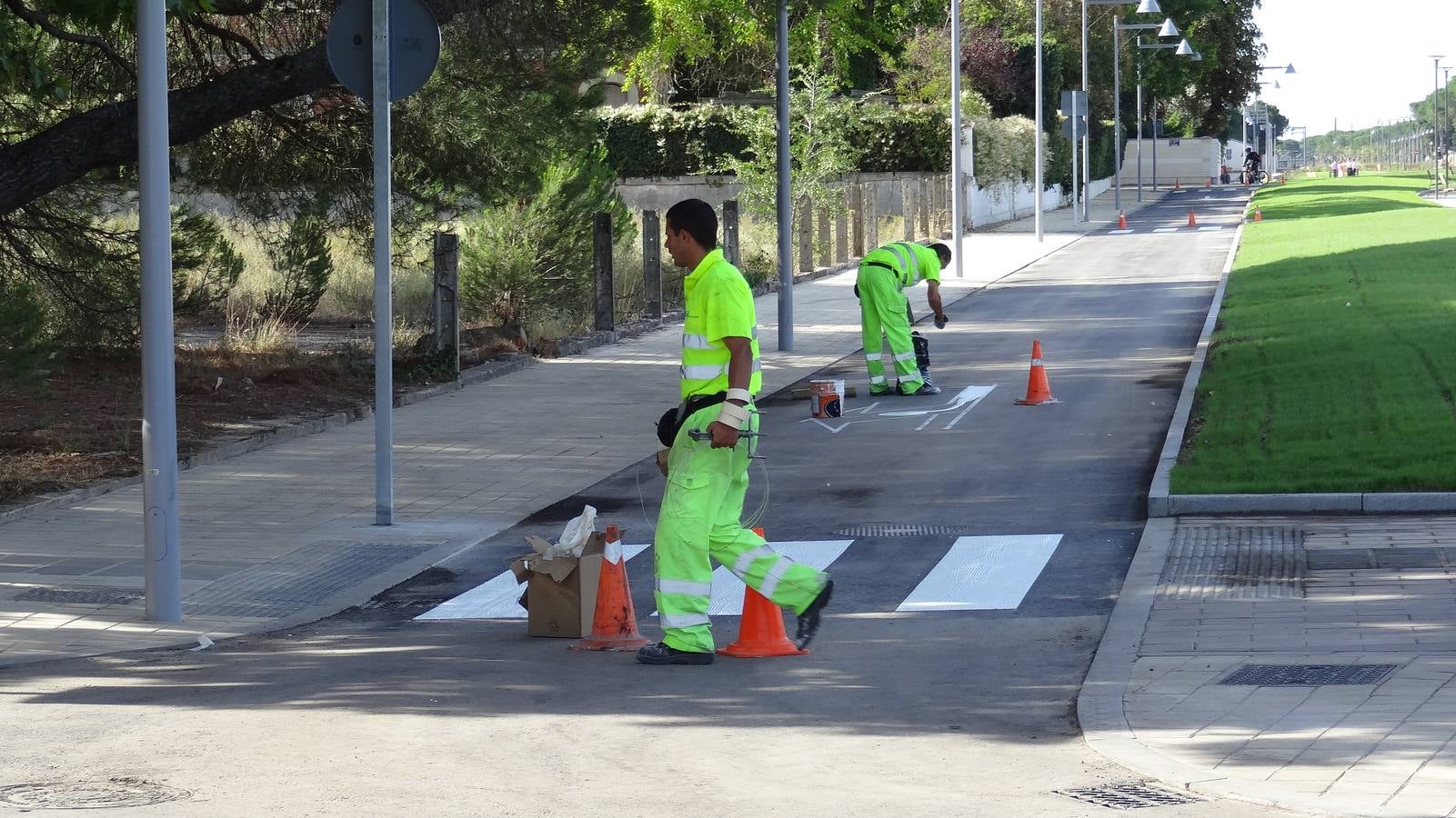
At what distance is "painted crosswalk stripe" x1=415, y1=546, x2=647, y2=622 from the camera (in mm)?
8891

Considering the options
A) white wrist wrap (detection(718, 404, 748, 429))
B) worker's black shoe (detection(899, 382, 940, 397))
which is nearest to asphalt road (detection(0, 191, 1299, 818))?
white wrist wrap (detection(718, 404, 748, 429))

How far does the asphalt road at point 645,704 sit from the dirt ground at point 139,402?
362 cm

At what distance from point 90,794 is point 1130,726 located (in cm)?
348

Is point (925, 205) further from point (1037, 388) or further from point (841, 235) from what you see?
point (1037, 388)

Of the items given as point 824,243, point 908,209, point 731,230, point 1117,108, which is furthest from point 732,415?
point 1117,108

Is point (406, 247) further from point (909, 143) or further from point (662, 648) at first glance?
point (909, 143)

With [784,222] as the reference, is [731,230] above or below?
above

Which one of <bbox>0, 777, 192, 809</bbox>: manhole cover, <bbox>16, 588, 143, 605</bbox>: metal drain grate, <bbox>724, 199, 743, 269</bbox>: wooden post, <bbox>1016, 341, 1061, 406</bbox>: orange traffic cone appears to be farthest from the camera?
<bbox>724, 199, 743, 269</bbox>: wooden post

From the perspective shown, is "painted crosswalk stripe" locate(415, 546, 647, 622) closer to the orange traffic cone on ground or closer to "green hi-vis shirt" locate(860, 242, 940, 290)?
the orange traffic cone on ground

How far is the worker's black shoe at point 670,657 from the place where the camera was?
7672 mm

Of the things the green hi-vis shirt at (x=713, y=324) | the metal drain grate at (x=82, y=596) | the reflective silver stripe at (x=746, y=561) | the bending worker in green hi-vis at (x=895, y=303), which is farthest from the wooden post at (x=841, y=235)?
the reflective silver stripe at (x=746, y=561)

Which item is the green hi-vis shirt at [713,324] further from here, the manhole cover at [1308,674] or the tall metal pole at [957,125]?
the tall metal pole at [957,125]

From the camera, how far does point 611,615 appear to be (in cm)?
820

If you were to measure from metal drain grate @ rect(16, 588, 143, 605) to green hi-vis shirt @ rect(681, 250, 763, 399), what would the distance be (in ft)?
10.8
